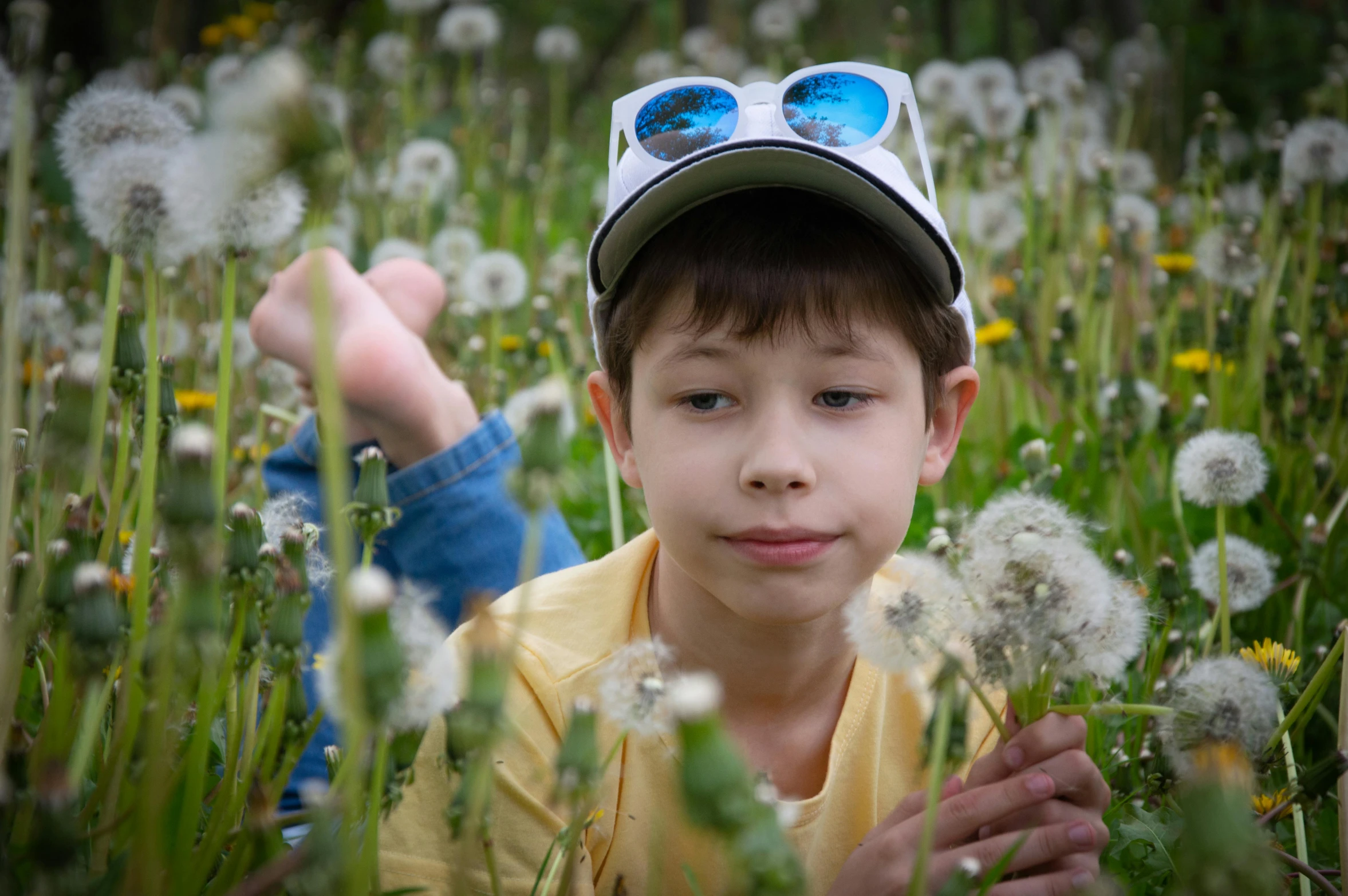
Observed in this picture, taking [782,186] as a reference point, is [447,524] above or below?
below

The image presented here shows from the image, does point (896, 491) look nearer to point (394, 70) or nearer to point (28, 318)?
point (28, 318)

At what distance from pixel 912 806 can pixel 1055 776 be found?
0.52 ft

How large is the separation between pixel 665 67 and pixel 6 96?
4.25 m

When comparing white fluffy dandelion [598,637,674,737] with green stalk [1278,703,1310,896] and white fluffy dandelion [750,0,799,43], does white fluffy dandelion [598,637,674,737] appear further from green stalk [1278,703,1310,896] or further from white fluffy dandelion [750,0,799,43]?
white fluffy dandelion [750,0,799,43]

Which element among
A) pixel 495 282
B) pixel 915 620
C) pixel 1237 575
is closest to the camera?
pixel 915 620

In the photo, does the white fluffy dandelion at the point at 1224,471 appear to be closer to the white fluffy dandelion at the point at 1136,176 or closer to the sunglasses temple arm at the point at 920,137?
the sunglasses temple arm at the point at 920,137

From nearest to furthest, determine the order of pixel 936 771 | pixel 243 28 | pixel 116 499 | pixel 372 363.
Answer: pixel 936 771 → pixel 116 499 → pixel 372 363 → pixel 243 28

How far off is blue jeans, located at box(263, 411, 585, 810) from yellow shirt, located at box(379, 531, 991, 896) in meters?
0.46

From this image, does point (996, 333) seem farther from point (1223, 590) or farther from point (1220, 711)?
point (1220, 711)

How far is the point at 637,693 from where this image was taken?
0.98 m

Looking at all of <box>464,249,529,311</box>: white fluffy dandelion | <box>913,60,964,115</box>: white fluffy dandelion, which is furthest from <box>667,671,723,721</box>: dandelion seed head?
<box>913,60,964,115</box>: white fluffy dandelion

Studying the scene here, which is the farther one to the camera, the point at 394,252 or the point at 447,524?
the point at 394,252

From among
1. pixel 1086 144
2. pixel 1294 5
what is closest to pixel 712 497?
pixel 1086 144

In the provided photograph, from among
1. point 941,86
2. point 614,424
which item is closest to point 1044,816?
point 614,424
